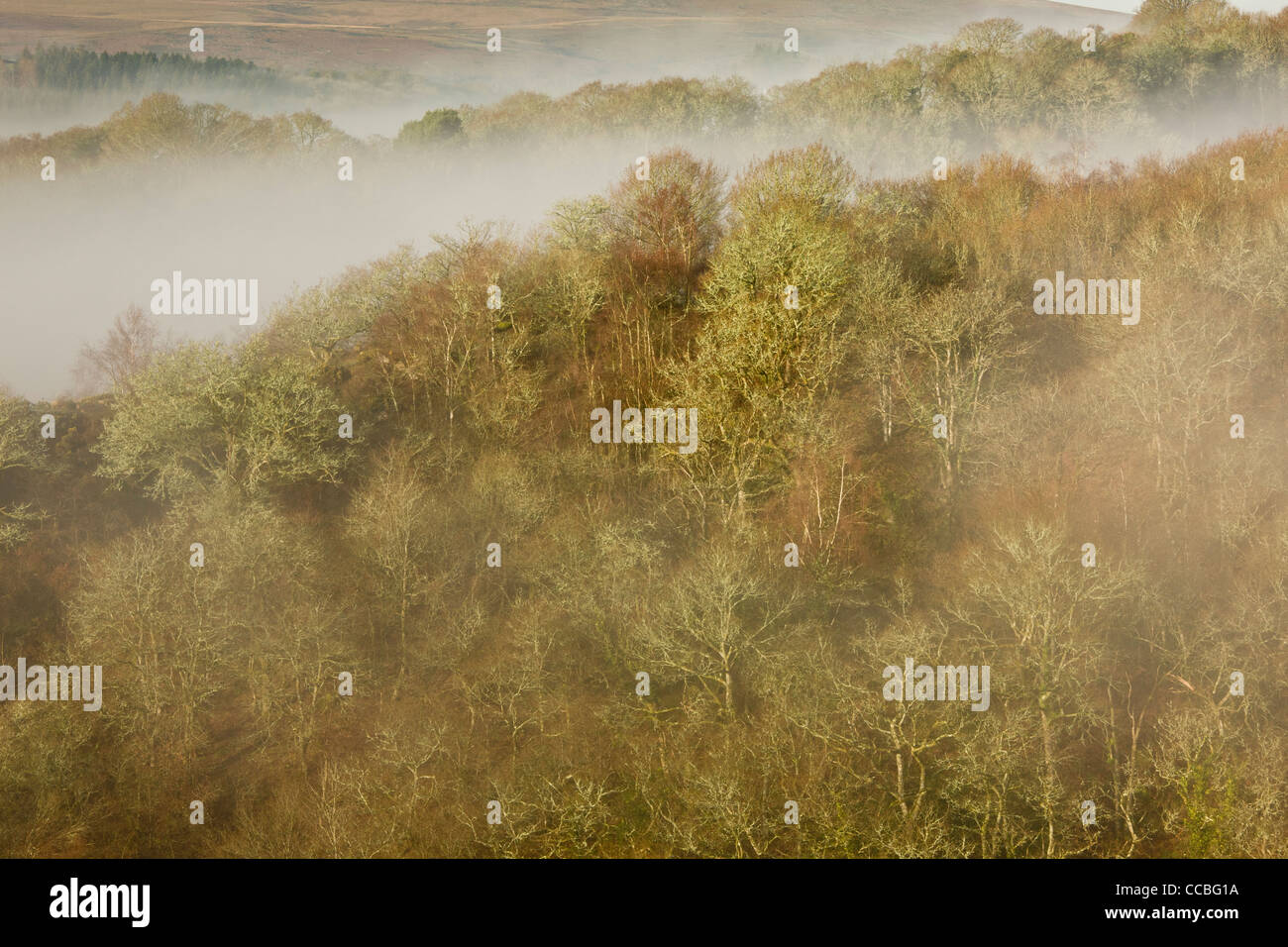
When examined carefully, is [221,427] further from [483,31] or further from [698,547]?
[483,31]

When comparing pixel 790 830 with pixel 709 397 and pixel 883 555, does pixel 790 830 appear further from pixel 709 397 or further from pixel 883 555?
pixel 709 397

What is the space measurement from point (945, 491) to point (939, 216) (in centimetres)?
2126

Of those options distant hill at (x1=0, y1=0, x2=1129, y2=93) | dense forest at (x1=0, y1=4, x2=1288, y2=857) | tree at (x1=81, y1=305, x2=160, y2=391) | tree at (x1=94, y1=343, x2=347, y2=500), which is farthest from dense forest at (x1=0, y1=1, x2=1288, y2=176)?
tree at (x1=94, y1=343, x2=347, y2=500)

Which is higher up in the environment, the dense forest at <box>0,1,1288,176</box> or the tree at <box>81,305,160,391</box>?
the dense forest at <box>0,1,1288,176</box>

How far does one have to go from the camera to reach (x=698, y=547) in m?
34.5

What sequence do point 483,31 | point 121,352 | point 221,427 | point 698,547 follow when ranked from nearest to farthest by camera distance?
1. point 698,547
2. point 221,427
3. point 121,352
4. point 483,31

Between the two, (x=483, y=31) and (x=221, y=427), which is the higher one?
(x=483, y=31)

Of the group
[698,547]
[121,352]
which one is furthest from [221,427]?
[698,547]

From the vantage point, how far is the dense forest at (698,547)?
90.3 ft

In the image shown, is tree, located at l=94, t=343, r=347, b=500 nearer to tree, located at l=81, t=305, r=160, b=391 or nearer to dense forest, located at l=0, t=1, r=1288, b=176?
tree, located at l=81, t=305, r=160, b=391

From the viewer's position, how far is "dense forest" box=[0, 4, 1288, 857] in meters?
27.5

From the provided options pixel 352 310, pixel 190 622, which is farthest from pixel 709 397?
pixel 352 310

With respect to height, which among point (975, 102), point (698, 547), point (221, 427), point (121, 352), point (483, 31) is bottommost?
point (698, 547)

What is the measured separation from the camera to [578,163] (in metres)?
70.8
